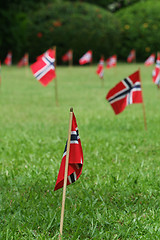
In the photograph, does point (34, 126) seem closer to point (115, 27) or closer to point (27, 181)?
point (27, 181)

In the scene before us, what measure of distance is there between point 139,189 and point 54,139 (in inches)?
99.3

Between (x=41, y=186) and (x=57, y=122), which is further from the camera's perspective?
(x=57, y=122)

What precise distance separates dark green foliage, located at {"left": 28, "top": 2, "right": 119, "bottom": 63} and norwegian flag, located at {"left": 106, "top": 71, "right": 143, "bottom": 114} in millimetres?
21464

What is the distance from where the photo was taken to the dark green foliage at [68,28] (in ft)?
88.5

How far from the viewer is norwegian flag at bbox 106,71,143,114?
19.1 ft

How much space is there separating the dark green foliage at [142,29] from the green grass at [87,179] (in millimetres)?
23187

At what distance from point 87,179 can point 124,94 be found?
1.95 meters

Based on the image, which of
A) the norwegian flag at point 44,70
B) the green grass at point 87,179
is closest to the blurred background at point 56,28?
the green grass at point 87,179

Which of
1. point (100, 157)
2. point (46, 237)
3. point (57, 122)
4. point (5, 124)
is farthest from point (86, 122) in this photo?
point (46, 237)

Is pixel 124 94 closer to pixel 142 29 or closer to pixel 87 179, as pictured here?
pixel 87 179

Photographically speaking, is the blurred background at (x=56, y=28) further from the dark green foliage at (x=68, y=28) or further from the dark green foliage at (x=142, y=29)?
the dark green foliage at (x=142, y=29)

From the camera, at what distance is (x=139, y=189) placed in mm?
4027

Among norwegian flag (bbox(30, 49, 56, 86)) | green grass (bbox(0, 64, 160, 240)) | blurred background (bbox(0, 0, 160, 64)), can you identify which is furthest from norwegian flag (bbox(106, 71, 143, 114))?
blurred background (bbox(0, 0, 160, 64))

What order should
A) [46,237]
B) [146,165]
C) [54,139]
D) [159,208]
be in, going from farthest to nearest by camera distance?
1. [54,139]
2. [146,165]
3. [159,208]
4. [46,237]
